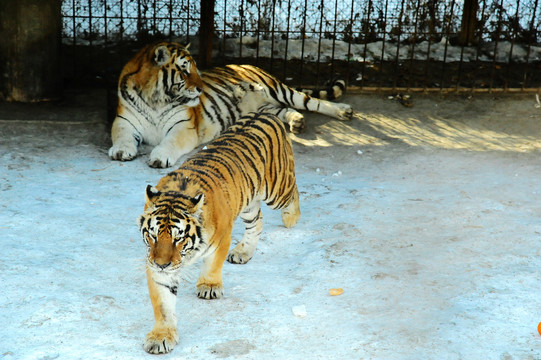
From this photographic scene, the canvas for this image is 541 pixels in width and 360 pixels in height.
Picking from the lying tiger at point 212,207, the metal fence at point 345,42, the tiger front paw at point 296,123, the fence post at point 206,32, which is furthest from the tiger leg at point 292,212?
the fence post at point 206,32

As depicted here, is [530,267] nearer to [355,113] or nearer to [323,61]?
[355,113]

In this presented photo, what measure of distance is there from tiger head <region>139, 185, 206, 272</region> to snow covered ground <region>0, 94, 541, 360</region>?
0.42 metres

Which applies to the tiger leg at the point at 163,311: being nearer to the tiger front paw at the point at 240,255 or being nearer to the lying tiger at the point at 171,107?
the tiger front paw at the point at 240,255

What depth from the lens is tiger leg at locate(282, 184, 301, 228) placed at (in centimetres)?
454

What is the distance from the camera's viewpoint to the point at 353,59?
804 centimetres

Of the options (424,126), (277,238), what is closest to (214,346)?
(277,238)

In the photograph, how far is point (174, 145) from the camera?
234 inches

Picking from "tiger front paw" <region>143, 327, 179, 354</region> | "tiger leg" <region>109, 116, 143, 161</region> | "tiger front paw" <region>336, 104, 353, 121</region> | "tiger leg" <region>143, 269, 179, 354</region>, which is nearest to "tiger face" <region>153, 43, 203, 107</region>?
"tiger leg" <region>109, 116, 143, 161</region>

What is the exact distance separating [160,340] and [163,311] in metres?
0.14

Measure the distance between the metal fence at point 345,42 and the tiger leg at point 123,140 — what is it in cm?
132

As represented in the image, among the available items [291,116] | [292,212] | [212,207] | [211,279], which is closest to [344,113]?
[291,116]

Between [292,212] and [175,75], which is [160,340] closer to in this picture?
[292,212]

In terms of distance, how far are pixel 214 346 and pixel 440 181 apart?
2.79m

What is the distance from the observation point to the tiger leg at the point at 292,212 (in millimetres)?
4535
